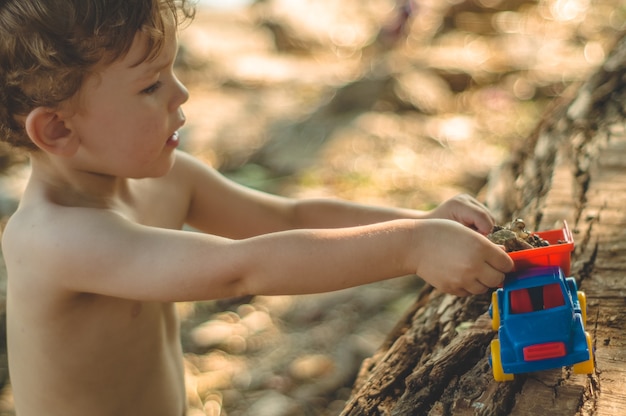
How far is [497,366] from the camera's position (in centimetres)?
148

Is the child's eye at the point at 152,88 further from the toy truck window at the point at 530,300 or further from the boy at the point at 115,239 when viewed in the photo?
the toy truck window at the point at 530,300

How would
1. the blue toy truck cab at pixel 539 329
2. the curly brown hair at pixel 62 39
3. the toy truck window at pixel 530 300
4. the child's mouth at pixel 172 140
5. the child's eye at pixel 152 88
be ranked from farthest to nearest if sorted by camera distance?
1. the child's mouth at pixel 172 140
2. the child's eye at pixel 152 88
3. the curly brown hair at pixel 62 39
4. the toy truck window at pixel 530 300
5. the blue toy truck cab at pixel 539 329

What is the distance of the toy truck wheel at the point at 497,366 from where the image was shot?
4.83ft

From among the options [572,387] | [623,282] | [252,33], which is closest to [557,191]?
[623,282]

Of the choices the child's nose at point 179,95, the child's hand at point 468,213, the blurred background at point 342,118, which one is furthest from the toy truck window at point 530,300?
the blurred background at point 342,118

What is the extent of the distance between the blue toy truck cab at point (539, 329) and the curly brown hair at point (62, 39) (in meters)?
0.93

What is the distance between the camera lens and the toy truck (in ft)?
4.75

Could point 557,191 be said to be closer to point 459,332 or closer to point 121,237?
point 459,332

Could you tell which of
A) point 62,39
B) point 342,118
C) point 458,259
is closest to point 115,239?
point 62,39

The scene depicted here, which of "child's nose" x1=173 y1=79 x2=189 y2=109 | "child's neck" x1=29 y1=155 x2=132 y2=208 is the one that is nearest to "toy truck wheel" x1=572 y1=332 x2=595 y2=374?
"child's nose" x1=173 y1=79 x2=189 y2=109

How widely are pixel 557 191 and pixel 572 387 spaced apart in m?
0.83

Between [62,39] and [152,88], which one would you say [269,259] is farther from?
[62,39]

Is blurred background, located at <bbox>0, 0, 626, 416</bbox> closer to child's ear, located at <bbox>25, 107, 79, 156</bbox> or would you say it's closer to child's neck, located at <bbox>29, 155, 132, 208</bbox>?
child's neck, located at <bbox>29, 155, 132, 208</bbox>

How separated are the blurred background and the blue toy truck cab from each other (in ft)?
4.27
